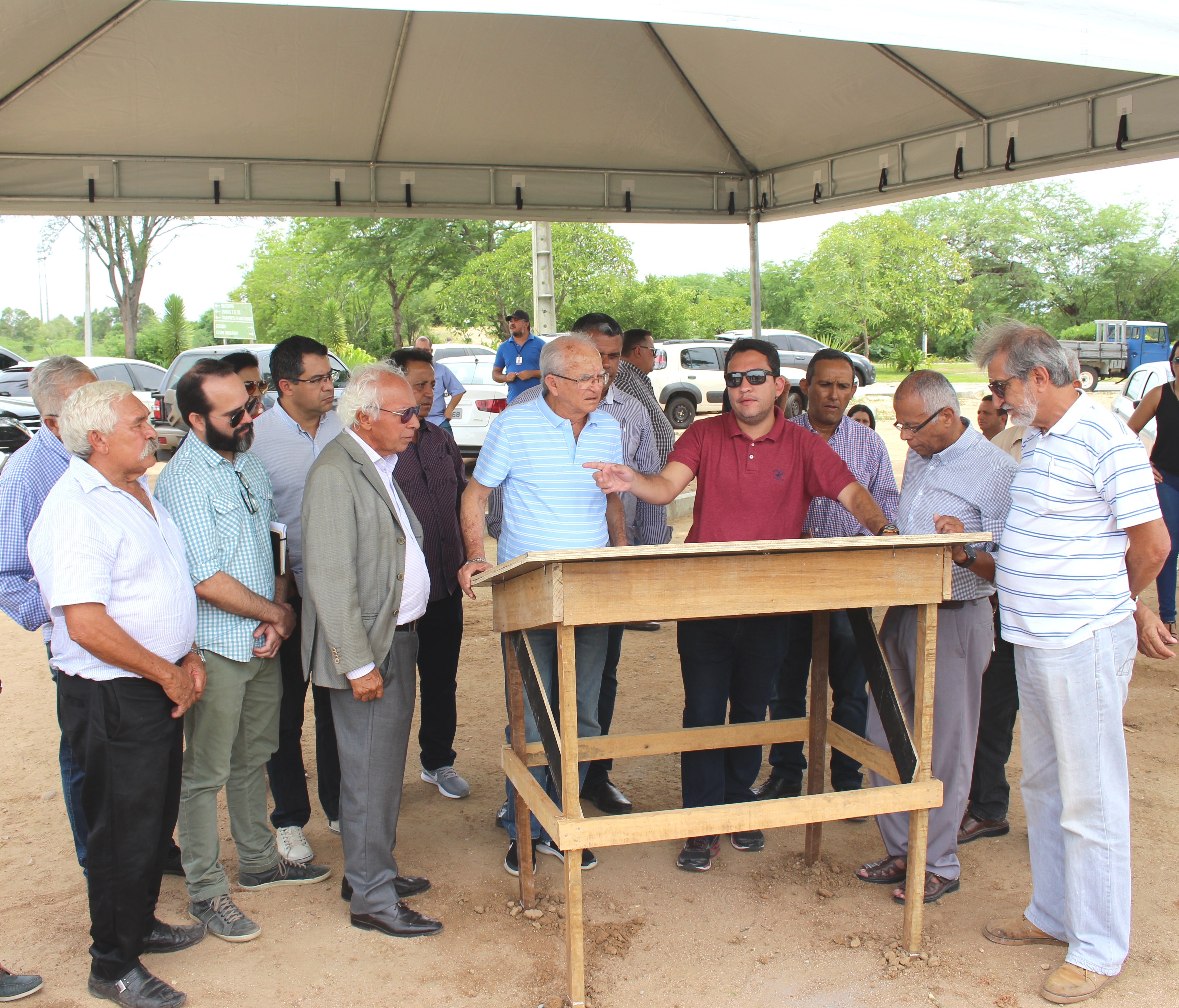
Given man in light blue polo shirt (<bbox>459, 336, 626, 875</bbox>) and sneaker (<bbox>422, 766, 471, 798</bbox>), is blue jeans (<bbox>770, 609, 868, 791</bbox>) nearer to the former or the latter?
man in light blue polo shirt (<bbox>459, 336, 626, 875</bbox>)

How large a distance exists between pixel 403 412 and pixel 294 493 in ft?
2.82

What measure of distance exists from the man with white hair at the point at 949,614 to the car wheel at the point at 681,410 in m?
16.3

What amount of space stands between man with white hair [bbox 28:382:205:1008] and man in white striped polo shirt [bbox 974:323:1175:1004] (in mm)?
2452

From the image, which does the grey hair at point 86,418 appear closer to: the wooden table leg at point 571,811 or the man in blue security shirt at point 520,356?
the wooden table leg at point 571,811

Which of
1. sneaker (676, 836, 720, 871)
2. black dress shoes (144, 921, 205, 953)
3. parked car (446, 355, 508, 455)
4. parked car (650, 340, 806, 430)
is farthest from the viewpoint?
parked car (650, 340, 806, 430)

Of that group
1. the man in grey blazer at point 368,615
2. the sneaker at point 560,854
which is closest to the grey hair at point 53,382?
the man in grey blazer at point 368,615

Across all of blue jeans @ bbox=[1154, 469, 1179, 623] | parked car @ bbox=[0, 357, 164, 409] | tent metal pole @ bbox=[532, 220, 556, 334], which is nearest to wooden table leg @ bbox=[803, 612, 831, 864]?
blue jeans @ bbox=[1154, 469, 1179, 623]

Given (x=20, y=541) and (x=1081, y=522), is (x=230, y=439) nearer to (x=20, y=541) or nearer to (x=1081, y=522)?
(x=20, y=541)

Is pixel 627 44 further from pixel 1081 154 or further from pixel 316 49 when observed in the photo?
pixel 1081 154

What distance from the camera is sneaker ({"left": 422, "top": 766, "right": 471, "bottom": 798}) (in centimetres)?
409

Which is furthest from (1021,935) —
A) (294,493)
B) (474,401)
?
(474,401)

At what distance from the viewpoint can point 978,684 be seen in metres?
3.20

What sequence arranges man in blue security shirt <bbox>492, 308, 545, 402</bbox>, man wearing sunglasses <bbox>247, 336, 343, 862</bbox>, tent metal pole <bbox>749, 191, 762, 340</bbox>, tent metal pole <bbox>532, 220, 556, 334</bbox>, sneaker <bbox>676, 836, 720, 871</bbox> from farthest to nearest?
tent metal pole <bbox>532, 220, 556, 334</bbox>
man in blue security shirt <bbox>492, 308, 545, 402</bbox>
tent metal pole <bbox>749, 191, 762, 340</bbox>
man wearing sunglasses <bbox>247, 336, 343, 862</bbox>
sneaker <bbox>676, 836, 720, 871</bbox>

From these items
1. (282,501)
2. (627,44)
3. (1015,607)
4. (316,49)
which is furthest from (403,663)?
(627,44)
